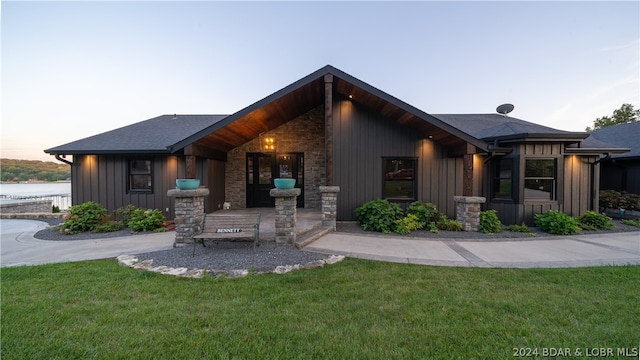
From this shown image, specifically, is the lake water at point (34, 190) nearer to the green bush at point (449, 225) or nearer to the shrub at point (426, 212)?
the shrub at point (426, 212)

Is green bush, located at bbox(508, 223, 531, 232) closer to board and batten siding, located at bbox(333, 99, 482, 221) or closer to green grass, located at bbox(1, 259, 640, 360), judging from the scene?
board and batten siding, located at bbox(333, 99, 482, 221)

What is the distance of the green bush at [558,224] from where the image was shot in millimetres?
6566

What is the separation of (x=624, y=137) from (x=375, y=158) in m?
13.4

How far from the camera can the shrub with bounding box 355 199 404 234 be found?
22.6 ft

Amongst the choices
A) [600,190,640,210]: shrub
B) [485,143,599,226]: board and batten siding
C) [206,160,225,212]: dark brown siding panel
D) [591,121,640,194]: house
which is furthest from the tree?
[206,160,225,212]: dark brown siding panel

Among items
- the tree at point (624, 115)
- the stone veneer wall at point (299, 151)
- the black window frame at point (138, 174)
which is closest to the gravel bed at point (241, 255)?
the black window frame at point (138, 174)

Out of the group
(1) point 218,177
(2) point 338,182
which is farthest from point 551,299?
(1) point 218,177

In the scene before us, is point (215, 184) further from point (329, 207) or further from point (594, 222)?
point (594, 222)

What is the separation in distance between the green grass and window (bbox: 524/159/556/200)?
415 cm

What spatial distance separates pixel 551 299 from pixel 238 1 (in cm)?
1432

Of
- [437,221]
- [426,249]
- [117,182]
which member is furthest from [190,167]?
[437,221]

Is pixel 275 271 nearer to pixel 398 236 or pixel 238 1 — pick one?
pixel 398 236

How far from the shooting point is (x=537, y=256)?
15.5 ft

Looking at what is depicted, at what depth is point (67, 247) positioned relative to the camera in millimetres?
5555
